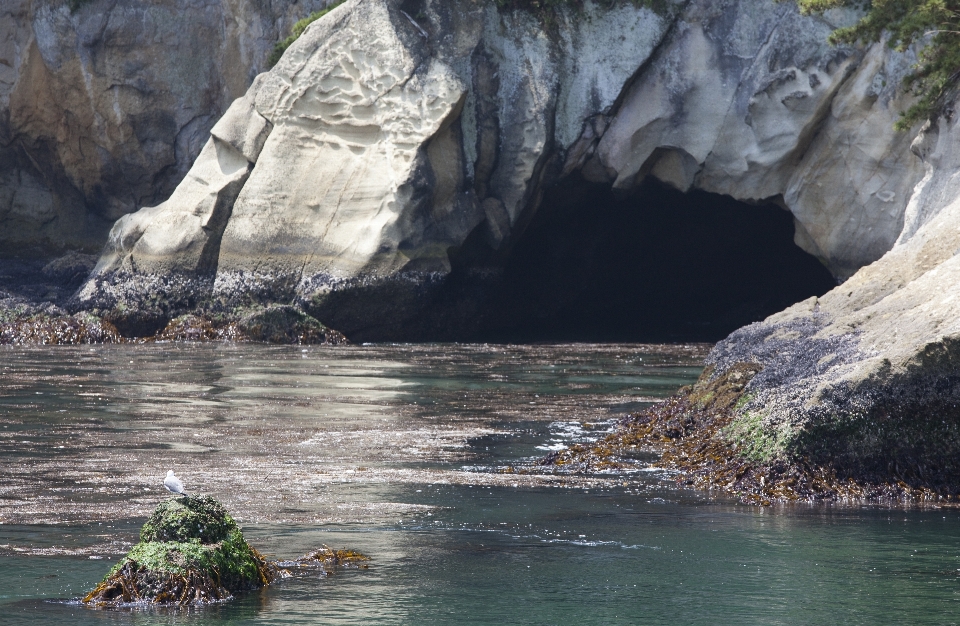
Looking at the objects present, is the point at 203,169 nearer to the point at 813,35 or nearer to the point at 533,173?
the point at 533,173

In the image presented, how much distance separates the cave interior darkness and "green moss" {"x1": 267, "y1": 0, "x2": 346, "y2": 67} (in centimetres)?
662

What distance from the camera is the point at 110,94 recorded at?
28.6 metres

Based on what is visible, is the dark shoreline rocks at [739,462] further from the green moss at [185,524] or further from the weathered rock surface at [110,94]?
the weathered rock surface at [110,94]

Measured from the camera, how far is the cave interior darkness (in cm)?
2789

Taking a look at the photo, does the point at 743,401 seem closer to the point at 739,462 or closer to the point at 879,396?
the point at 739,462

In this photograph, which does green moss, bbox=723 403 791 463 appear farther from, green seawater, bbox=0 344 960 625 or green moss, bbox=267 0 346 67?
green moss, bbox=267 0 346 67

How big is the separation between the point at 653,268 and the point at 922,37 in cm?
1424

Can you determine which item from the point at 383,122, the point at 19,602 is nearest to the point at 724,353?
the point at 19,602

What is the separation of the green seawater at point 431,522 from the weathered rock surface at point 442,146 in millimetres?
8803

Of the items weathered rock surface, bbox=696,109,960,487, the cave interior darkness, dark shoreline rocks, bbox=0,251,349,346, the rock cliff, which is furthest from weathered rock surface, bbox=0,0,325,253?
weathered rock surface, bbox=696,109,960,487

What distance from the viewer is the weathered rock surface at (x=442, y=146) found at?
75.4 feet

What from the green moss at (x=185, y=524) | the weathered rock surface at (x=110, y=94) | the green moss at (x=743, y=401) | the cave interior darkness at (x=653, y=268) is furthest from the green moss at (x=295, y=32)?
the green moss at (x=185, y=524)

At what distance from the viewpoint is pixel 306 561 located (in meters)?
6.93

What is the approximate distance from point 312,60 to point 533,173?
5019mm
